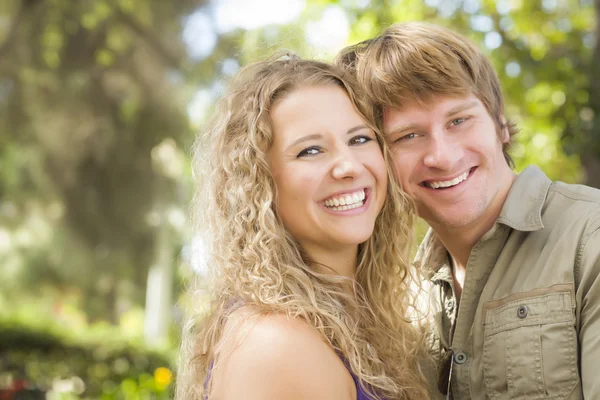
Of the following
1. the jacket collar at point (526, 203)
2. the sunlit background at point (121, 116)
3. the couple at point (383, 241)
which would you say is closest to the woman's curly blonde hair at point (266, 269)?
the couple at point (383, 241)

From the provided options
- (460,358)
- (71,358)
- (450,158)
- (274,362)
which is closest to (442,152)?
(450,158)

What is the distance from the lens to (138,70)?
10.8m

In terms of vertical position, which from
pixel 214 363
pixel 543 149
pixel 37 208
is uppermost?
pixel 37 208

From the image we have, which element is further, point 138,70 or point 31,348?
point 31,348

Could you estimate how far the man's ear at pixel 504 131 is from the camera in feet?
10.3

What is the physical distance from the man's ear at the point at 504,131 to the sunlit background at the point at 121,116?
10.9ft

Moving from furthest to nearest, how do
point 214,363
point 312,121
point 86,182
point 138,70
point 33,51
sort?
point 86,182 < point 138,70 < point 33,51 < point 312,121 < point 214,363

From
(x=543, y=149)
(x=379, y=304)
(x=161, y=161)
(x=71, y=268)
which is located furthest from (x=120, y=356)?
(x=379, y=304)

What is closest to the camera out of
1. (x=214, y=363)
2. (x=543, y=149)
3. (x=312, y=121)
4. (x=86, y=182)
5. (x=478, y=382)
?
(x=214, y=363)

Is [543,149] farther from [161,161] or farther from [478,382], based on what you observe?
[161,161]

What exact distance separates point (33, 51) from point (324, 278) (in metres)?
8.36

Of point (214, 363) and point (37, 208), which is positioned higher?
point (37, 208)

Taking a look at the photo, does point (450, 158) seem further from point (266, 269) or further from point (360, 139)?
point (266, 269)

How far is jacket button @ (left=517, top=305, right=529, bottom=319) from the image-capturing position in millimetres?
2549
